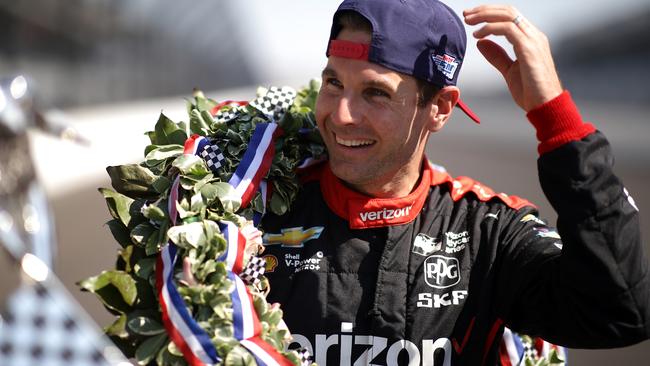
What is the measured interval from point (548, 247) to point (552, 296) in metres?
0.21

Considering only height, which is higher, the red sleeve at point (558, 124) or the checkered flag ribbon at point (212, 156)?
the red sleeve at point (558, 124)

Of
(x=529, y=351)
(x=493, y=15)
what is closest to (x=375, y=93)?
(x=493, y=15)

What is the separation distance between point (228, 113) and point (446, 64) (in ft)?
3.02

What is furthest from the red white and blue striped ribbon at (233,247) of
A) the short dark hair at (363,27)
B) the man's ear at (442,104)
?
the man's ear at (442,104)

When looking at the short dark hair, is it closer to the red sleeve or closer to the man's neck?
the man's neck

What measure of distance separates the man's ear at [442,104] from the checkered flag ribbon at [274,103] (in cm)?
64

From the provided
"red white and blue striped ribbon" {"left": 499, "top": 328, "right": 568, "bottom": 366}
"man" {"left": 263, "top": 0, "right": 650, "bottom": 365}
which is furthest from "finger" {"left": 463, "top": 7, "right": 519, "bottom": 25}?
"red white and blue striped ribbon" {"left": 499, "top": 328, "right": 568, "bottom": 366}

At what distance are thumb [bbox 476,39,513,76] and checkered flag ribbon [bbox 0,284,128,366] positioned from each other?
83.0 inches

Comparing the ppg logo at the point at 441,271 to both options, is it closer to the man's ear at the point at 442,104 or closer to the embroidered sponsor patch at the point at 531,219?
the embroidered sponsor patch at the point at 531,219

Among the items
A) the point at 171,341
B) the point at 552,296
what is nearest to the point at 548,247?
the point at 552,296

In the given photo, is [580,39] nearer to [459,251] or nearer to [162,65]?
[162,65]

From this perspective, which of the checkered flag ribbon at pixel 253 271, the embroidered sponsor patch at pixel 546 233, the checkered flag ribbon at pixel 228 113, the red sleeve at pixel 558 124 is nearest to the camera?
the red sleeve at pixel 558 124

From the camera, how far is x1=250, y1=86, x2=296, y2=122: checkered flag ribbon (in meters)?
4.18

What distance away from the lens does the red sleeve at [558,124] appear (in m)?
3.29
